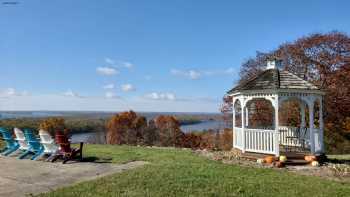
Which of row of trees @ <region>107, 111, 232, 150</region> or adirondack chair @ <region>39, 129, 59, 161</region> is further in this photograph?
→ row of trees @ <region>107, 111, 232, 150</region>

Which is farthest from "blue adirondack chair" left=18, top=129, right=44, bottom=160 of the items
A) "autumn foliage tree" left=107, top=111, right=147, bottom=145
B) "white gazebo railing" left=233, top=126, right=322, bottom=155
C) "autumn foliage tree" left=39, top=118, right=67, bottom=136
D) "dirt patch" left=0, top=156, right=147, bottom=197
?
"autumn foliage tree" left=39, top=118, right=67, bottom=136

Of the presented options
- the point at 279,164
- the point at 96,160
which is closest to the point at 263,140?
the point at 279,164

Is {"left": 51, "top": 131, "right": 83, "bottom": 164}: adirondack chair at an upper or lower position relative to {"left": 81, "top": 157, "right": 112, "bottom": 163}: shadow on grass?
upper

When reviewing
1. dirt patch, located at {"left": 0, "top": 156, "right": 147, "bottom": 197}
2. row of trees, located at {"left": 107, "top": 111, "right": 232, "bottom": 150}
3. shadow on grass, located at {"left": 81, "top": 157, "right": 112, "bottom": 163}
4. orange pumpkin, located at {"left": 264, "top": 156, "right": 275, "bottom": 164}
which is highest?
orange pumpkin, located at {"left": 264, "top": 156, "right": 275, "bottom": 164}

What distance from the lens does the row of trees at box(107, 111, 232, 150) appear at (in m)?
41.3

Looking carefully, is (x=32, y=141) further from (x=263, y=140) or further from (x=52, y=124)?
(x=52, y=124)

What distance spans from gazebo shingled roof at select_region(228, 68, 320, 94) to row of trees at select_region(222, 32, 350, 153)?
29.2 ft

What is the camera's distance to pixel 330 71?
71.0 ft

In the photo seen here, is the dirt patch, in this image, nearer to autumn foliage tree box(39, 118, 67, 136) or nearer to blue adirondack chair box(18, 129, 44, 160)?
blue adirondack chair box(18, 129, 44, 160)

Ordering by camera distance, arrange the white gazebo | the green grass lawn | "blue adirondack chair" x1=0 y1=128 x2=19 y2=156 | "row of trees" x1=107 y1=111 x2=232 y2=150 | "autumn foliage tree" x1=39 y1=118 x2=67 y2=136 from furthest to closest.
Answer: "autumn foliage tree" x1=39 y1=118 x2=67 y2=136 → "row of trees" x1=107 y1=111 x2=232 y2=150 → "blue adirondack chair" x1=0 y1=128 x2=19 y2=156 → the white gazebo → the green grass lawn

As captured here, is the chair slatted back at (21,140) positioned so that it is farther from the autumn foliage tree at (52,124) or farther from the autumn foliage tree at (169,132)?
the autumn foliage tree at (52,124)

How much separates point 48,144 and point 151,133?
32702 mm

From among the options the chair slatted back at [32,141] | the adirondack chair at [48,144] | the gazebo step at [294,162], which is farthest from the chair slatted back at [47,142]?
the gazebo step at [294,162]

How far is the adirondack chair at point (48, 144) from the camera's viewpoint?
401 inches
